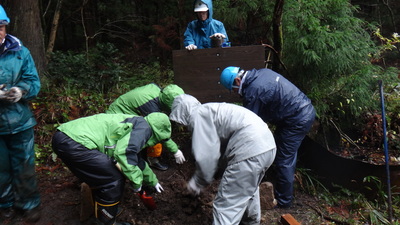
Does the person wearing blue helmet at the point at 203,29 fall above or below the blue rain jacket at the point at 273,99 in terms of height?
above

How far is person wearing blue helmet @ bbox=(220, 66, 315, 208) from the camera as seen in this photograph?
12.3ft

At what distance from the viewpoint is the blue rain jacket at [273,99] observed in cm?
373

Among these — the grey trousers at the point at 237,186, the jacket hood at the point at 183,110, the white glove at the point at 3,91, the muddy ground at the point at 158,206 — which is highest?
the white glove at the point at 3,91

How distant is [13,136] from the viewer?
3.14m

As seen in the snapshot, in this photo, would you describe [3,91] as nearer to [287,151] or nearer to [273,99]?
[273,99]

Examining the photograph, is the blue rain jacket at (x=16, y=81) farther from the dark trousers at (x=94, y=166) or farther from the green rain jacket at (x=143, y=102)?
the green rain jacket at (x=143, y=102)

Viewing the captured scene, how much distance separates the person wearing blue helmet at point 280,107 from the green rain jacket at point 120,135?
1148 mm

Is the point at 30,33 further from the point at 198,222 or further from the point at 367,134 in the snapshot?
the point at 367,134

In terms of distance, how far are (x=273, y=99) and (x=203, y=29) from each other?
6.04 ft

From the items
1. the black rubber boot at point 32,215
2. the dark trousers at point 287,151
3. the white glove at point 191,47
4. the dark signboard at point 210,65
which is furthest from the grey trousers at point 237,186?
the white glove at point 191,47

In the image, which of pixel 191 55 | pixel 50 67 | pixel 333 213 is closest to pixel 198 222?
pixel 333 213

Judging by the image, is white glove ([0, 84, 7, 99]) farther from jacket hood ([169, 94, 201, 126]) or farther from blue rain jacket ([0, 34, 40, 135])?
jacket hood ([169, 94, 201, 126])

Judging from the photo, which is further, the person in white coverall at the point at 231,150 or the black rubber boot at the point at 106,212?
the black rubber boot at the point at 106,212

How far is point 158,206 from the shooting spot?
12.2ft
